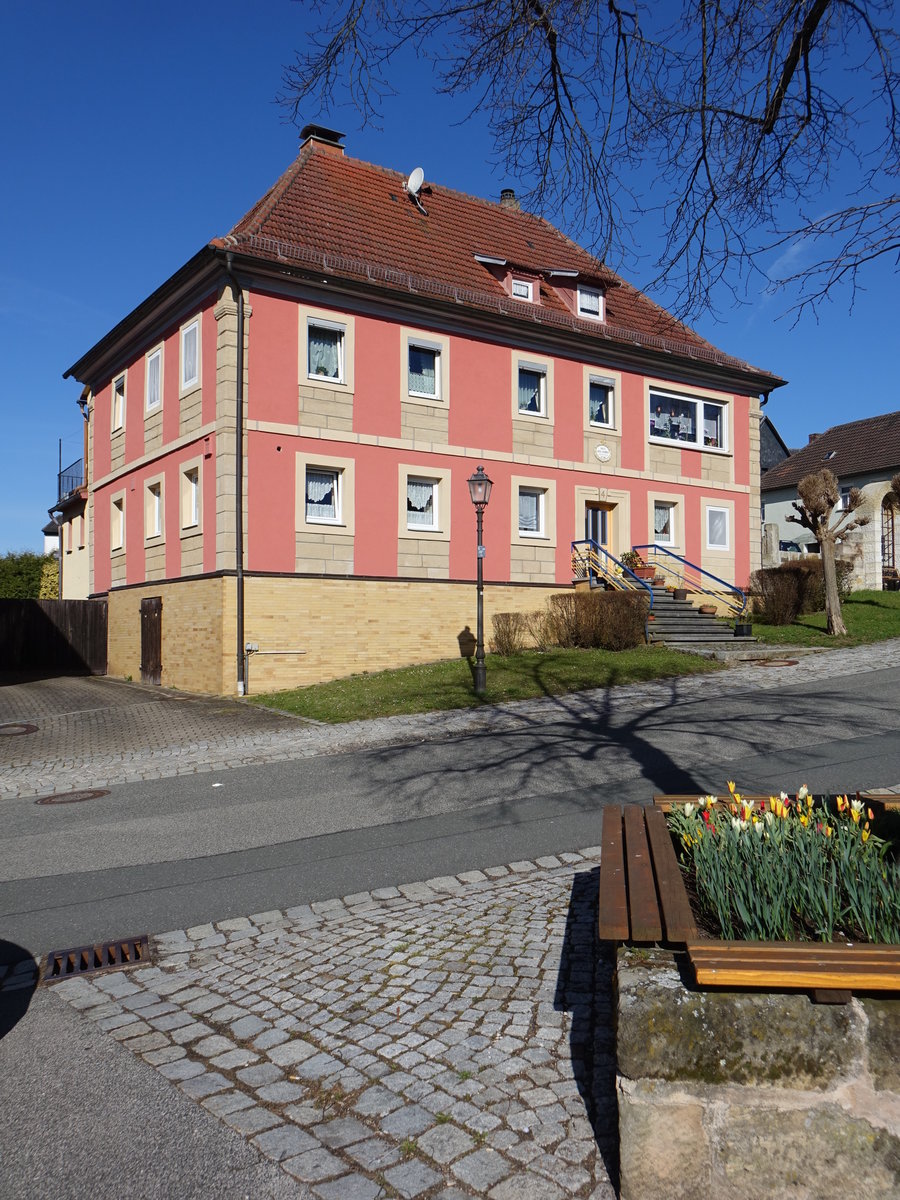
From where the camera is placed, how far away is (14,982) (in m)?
5.19

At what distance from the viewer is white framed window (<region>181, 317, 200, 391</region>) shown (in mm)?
21391

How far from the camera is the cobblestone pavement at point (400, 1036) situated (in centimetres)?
319

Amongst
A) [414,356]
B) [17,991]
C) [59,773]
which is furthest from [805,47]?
[414,356]

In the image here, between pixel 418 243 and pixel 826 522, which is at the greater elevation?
pixel 418 243

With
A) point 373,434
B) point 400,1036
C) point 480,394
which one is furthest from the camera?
point 480,394

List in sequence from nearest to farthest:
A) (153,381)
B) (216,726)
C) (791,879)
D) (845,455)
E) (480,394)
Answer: (791,879), (216,726), (480,394), (153,381), (845,455)

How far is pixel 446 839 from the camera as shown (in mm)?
7926

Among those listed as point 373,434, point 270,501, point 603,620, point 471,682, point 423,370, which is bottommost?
point 471,682

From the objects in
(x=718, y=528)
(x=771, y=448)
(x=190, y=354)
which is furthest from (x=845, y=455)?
(x=190, y=354)

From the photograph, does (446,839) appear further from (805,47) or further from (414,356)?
(414,356)

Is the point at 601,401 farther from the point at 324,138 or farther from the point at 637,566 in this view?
the point at 324,138

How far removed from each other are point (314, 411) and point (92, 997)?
56.4ft

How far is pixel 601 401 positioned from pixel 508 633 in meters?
7.86

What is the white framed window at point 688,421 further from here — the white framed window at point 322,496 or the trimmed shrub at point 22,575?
the trimmed shrub at point 22,575
